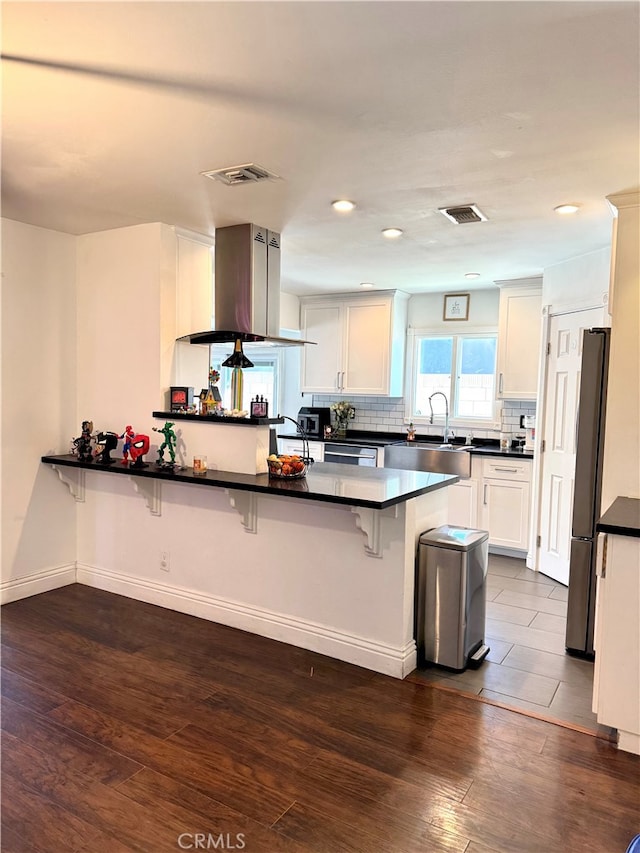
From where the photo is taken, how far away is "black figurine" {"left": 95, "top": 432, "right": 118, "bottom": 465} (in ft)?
12.1

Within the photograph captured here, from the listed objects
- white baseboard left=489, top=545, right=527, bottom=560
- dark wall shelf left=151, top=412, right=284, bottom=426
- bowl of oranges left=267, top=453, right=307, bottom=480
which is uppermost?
dark wall shelf left=151, top=412, right=284, bottom=426

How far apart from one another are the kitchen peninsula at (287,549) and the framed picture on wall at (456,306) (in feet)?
9.25

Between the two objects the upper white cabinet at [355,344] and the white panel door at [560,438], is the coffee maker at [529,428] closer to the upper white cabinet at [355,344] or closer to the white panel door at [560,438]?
the white panel door at [560,438]

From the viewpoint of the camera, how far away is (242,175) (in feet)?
8.96

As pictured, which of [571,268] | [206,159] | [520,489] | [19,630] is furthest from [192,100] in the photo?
[520,489]

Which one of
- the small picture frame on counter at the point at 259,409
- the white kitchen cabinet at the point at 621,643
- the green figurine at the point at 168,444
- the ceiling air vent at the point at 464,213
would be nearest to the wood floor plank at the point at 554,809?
the white kitchen cabinet at the point at 621,643

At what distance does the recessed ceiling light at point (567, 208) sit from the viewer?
3.08 metres

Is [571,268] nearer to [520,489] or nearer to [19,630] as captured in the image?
[520,489]

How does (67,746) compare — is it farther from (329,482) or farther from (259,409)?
(259,409)

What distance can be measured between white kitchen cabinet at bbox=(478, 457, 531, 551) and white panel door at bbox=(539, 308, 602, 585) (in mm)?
288

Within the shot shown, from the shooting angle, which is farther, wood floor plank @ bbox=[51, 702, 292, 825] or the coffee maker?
the coffee maker

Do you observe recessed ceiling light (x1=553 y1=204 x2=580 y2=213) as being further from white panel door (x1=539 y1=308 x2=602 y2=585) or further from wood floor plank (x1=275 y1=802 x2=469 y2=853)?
wood floor plank (x1=275 y1=802 x2=469 y2=853)

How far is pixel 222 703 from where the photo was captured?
260cm

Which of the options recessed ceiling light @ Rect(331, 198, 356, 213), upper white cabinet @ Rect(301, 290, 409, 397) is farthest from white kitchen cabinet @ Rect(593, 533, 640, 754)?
upper white cabinet @ Rect(301, 290, 409, 397)
